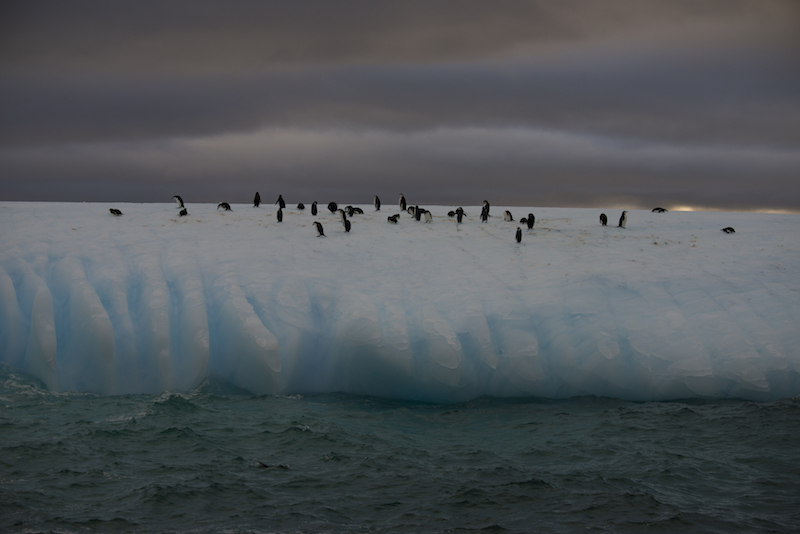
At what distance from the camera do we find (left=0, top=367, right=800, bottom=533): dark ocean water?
7176mm

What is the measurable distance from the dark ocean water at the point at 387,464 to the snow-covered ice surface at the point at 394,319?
0.50 m

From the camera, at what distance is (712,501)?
7672 mm

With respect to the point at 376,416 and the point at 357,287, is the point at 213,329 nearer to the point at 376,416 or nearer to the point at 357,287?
the point at 357,287

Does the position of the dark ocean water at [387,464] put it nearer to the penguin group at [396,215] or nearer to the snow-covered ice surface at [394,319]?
the snow-covered ice surface at [394,319]

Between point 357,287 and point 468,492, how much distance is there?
6.56m

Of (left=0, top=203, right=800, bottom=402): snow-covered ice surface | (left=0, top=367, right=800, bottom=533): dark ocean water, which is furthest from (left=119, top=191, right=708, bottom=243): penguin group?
(left=0, top=367, right=800, bottom=533): dark ocean water

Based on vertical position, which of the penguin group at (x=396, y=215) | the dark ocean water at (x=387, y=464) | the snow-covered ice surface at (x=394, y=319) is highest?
the penguin group at (x=396, y=215)

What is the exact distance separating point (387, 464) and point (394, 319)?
4155 millimetres

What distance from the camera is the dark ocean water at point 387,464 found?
7.18 metres

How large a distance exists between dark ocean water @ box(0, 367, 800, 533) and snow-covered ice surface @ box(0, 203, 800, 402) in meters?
0.50

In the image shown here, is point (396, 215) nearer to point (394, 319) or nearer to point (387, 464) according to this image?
point (394, 319)

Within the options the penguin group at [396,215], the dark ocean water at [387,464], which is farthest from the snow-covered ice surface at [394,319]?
the penguin group at [396,215]

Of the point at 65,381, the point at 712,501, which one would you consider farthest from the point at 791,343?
the point at 65,381

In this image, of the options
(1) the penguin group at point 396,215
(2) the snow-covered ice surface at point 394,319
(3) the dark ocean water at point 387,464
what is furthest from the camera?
(1) the penguin group at point 396,215
